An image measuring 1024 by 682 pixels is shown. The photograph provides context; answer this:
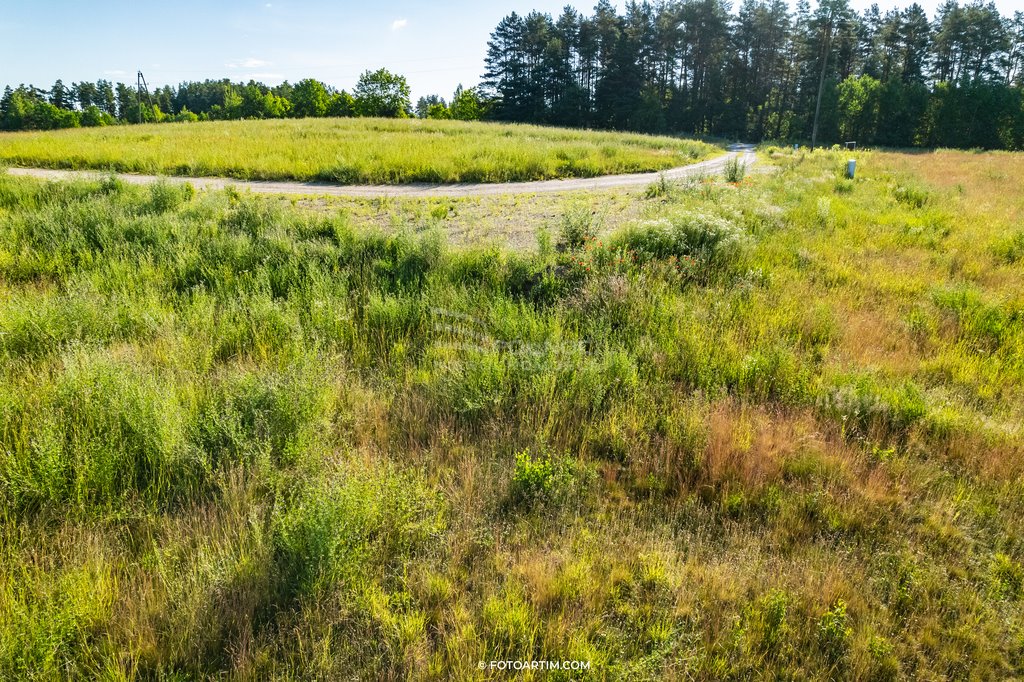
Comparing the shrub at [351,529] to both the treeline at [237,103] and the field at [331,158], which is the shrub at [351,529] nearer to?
the field at [331,158]

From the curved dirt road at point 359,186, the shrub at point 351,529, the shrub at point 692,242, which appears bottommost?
the shrub at point 351,529

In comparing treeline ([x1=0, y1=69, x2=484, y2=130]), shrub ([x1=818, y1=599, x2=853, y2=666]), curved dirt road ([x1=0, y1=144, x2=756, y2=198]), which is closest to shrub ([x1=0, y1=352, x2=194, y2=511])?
shrub ([x1=818, y1=599, x2=853, y2=666])

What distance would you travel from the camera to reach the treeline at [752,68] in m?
65.3

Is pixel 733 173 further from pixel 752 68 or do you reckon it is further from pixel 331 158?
pixel 752 68

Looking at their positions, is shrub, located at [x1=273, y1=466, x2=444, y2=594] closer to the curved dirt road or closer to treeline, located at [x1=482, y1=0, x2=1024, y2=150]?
the curved dirt road

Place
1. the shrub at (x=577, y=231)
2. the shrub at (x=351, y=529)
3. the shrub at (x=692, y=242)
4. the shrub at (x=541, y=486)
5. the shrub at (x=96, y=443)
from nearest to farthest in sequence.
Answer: the shrub at (x=351, y=529) < the shrub at (x=96, y=443) < the shrub at (x=541, y=486) < the shrub at (x=692, y=242) < the shrub at (x=577, y=231)

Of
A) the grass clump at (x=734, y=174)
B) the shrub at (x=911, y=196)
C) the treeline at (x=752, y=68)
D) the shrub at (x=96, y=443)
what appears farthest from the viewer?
the treeline at (x=752, y=68)

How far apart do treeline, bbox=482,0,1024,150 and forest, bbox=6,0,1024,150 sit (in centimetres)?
15

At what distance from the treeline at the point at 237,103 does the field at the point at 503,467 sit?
207 feet

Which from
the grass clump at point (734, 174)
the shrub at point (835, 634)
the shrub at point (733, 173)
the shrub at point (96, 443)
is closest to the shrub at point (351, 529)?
the shrub at point (96, 443)

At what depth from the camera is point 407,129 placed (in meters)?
34.6

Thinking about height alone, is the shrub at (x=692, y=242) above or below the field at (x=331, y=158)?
below

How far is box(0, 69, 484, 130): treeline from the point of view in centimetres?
7062

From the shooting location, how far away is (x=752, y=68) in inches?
2980
